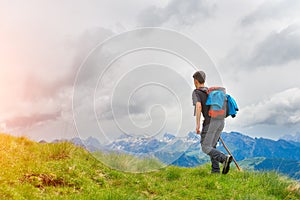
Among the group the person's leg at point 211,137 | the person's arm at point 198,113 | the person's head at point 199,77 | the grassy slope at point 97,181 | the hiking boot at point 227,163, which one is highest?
the person's head at point 199,77

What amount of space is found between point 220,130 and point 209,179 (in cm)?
211

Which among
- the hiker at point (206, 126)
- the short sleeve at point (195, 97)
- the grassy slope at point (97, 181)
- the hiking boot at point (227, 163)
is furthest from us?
the short sleeve at point (195, 97)

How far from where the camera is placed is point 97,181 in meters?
10.5

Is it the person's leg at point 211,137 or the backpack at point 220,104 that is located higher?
the backpack at point 220,104

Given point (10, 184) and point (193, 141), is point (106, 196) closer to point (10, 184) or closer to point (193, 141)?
point (10, 184)

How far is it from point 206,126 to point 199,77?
5.96 ft

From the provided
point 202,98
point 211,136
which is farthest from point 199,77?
point 211,136

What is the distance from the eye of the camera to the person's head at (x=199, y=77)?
41.9 ft

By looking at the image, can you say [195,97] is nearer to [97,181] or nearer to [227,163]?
[227,163]

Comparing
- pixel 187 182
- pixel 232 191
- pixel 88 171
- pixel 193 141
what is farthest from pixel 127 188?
pixel 193 141

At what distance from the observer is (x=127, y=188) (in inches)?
406

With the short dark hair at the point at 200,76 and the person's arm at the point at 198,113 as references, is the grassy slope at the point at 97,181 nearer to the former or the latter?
the person's arm at the point at 198,113

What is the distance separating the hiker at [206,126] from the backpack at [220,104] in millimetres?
220

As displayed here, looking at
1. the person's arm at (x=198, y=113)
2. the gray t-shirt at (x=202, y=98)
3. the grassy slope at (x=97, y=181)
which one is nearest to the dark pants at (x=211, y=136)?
the gray t-shirt at (x=202, y=98)
